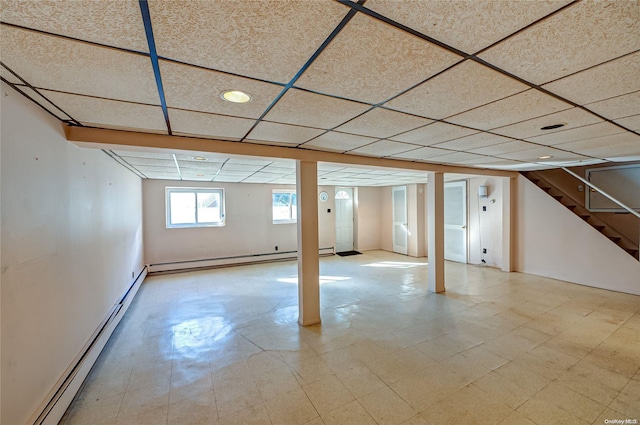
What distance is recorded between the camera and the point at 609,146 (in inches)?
124

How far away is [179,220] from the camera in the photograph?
654cm

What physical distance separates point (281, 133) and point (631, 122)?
9.95 ft

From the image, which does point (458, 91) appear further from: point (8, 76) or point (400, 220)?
point (400, 220)

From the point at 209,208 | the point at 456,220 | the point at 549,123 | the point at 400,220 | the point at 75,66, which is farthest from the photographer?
the point at 400,220

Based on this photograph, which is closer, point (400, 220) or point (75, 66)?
point (75, 66)

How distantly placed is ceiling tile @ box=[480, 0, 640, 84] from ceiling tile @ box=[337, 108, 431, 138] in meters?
0.76

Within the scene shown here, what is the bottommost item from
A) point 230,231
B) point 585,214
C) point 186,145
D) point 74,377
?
point 74,377

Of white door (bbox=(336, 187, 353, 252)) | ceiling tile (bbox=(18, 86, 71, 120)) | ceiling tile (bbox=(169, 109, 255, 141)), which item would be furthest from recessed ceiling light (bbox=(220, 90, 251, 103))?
white door (bbox=(336, 187, 353, 252))

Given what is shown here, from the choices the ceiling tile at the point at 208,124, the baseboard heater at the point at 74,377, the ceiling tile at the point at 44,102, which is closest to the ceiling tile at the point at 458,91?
the ceiling tile at the point at 208,124

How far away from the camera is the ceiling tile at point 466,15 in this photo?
2.93 ft

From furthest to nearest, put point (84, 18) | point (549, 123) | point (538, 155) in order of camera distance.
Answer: point (538, 155) < point (549, 123) < point (84, 18)

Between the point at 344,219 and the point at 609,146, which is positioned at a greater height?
the point at 609,146

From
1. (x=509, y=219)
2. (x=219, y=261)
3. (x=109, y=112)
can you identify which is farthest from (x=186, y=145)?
(x=509, y=219)

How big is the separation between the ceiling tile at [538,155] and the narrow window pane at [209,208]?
6.23 metres
